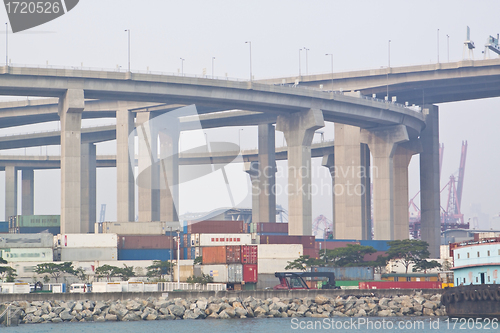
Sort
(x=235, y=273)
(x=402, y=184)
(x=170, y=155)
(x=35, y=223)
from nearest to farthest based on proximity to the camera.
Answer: (x=235, y=273), (x=170, y=155), (x=35, y=223), (x=402, y=184)

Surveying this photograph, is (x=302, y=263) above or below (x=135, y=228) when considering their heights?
below

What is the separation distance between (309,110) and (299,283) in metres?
40.4

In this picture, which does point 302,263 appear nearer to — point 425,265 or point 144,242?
point 425,265

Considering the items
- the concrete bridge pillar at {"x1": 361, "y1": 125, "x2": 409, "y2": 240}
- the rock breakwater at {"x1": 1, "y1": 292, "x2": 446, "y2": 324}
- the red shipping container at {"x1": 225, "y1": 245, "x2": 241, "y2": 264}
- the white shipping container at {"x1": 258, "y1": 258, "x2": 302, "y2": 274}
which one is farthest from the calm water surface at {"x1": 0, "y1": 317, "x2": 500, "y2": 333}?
the concrete bridge pillar at {"x1": 361, "y1": 125, "x2": 409, "y2": 240}

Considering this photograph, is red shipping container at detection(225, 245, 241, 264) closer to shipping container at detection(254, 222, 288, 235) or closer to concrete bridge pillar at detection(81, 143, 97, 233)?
shipping container at detection(254, 222, 288, 235)

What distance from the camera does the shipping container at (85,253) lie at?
10550cm

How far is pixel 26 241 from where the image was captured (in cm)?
10712

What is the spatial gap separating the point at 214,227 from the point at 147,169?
31327mm

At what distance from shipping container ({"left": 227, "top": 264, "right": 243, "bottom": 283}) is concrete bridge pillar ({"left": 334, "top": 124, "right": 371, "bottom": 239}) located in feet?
198

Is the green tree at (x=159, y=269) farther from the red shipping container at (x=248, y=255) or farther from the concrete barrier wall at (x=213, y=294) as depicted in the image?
the concrete barrier wall at (x=213, y=294)

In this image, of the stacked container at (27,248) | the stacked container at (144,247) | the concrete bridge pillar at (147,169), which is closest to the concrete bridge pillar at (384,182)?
the concrete bridge pillar at (147,169)

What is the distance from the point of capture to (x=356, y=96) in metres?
135

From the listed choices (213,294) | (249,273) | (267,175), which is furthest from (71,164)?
(267,175)

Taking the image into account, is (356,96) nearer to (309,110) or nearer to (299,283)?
(309,110)
